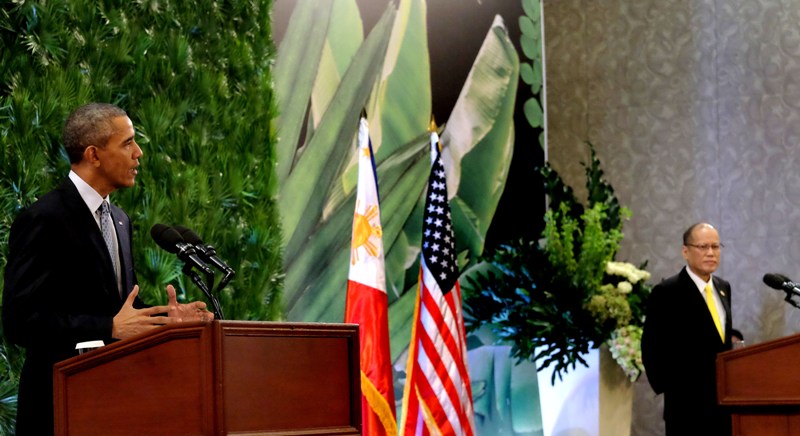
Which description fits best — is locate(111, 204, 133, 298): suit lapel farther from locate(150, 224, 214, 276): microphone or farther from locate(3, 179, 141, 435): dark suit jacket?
locate(150, 224, 214, 276): microphone

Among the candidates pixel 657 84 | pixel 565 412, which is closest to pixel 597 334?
pixel 565 412

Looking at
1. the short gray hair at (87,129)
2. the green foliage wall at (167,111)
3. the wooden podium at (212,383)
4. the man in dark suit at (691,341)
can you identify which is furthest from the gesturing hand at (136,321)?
the man in dark suit at (691,341)

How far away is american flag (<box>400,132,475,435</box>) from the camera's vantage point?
6.38m

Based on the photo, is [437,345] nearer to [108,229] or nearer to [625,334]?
[625,334]

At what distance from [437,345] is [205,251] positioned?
3341 millimetres

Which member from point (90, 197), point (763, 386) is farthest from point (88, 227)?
point (763, 386)

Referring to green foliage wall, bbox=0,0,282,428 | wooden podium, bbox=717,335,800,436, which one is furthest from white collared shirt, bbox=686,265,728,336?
green foliage wall, bbox=0,0,282,428

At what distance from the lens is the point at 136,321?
3.27 m

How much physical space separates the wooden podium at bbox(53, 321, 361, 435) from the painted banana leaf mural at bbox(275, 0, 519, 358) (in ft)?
10.7

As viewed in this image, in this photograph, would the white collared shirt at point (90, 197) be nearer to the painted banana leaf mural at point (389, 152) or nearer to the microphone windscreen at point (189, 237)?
the microphone windscreen at point (189, 237)

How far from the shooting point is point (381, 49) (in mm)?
7074

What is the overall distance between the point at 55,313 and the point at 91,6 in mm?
1909

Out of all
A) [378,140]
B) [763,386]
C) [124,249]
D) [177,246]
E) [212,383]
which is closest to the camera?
[212,383]

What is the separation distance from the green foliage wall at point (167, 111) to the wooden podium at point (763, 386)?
6.95ft
